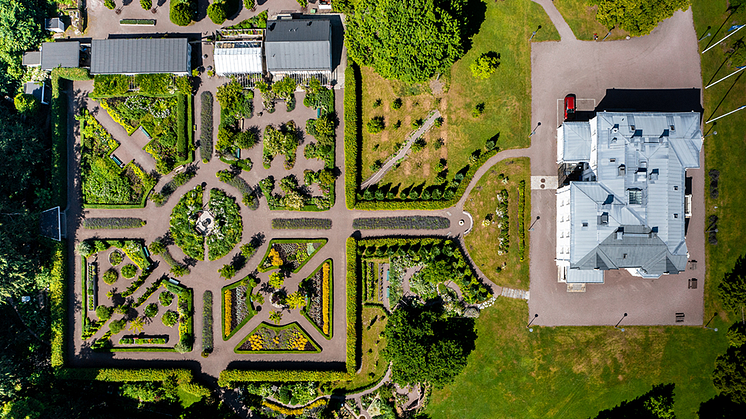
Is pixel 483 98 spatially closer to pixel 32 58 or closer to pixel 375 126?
pixel 375 126

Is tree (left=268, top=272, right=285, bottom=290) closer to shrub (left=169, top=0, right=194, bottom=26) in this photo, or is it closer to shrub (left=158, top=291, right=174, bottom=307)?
shrub (left=158, top=291, right=174, bottom=307)

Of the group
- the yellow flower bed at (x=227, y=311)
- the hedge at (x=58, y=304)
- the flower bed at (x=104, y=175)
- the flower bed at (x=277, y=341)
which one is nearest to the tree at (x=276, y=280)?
the flower bed at (x=277, y=341)

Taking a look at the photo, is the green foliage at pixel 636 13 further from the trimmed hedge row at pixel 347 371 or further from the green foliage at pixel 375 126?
the trimmed hedge row at pixel 347 371

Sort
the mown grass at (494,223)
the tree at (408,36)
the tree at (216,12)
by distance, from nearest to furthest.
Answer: the tree at (408,36) → the tree at (216,12) → the mown grass at (494,223)

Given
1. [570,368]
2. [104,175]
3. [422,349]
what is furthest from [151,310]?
[570,368]

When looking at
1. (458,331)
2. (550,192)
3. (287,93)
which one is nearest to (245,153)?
(287,93)

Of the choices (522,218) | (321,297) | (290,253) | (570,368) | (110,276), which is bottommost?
(570,368)

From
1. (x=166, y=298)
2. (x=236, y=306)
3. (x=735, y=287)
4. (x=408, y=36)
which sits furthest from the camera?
(x=236, y=306)

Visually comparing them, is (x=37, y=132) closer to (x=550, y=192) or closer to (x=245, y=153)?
(x=245, y=153)
